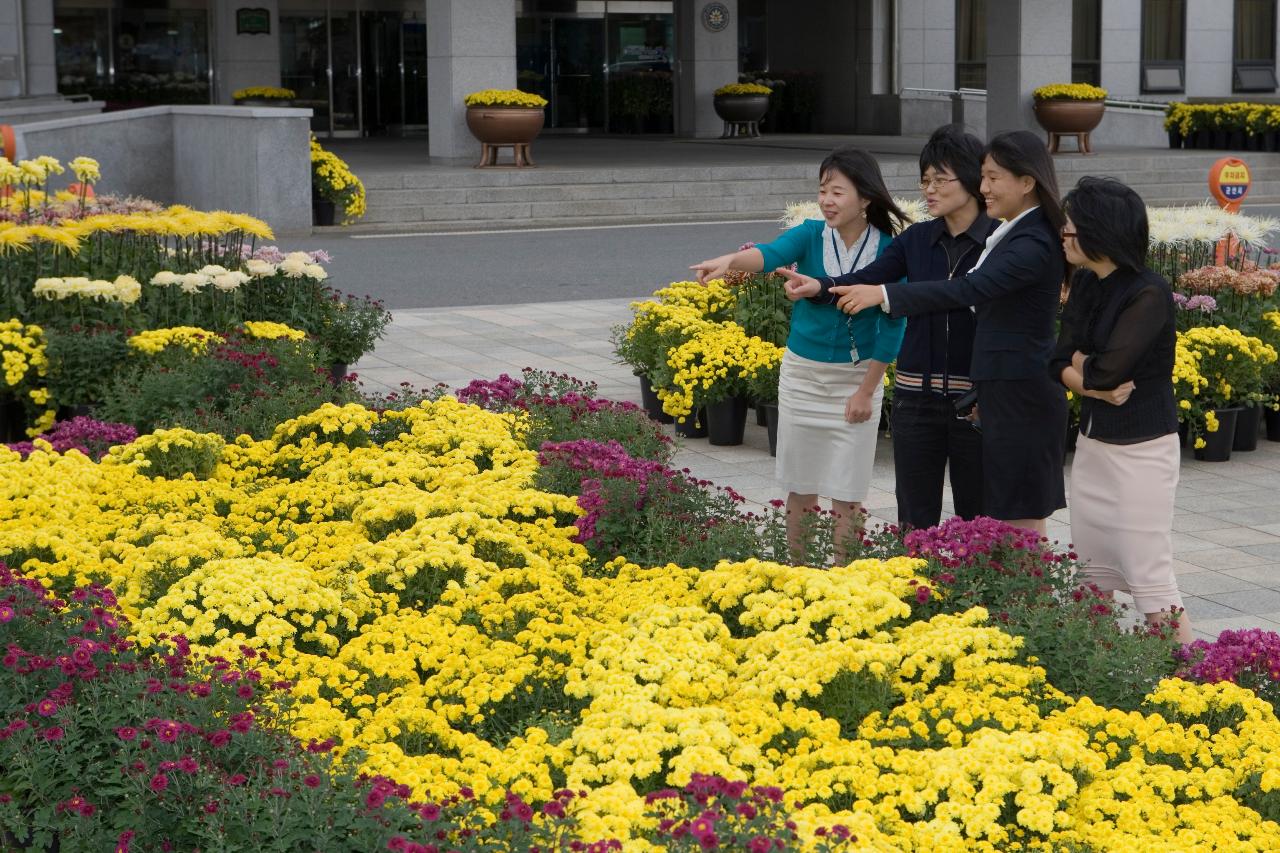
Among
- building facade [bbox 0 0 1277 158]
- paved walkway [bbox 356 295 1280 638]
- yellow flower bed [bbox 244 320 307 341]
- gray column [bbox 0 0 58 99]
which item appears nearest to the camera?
paved walkway [bbox 356 295 1280 638]

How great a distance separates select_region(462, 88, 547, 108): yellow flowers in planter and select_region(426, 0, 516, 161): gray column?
1.35 feet

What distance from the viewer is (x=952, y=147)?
585 centimetres

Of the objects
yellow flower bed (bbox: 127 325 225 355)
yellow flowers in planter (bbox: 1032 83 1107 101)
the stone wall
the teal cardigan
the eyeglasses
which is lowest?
yellow flower bed (bbox: 127 325 225 355)

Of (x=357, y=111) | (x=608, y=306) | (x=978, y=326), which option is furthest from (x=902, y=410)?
(x=357, y=111)

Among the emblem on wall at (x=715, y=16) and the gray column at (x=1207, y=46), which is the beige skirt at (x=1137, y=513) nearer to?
the emblem on wall at (x=715, y=16)

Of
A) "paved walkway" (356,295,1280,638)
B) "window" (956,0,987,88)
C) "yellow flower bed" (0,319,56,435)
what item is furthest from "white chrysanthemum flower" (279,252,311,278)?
"window" (956,0,987,88)

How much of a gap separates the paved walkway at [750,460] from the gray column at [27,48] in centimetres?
1993

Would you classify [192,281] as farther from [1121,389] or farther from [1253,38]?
[1253,38]

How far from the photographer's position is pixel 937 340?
6.02 metres

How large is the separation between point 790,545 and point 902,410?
64 centimetres

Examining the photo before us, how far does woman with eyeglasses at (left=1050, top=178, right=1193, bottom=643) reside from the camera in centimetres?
531

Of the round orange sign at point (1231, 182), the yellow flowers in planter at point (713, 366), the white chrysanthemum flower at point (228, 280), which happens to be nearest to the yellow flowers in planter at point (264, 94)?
the round orange sign at point (1231, 182)

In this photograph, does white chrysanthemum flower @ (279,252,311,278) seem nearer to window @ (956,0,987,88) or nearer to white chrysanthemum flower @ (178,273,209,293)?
white chrysanthemum flower @ (178,273,209,293)

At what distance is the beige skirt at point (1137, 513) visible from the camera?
17.8 feet
